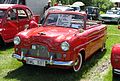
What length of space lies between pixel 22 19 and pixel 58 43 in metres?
4.62

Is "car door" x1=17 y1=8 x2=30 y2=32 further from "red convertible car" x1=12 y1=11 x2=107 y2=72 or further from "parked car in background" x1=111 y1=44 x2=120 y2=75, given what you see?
"parked car in background" x1=111 y1=44 x2=120 y2=75

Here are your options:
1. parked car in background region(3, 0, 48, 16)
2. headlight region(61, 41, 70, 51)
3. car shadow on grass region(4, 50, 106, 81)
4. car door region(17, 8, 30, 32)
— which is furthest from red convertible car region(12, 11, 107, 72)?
parked car in background region(3, 0, 48, 16)

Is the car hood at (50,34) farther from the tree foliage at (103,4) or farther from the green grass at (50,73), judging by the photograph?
the tree foliage at (103,4)

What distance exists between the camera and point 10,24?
10.3 meters

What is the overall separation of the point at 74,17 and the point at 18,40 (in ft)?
5.96

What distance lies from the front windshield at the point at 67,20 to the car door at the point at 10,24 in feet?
7.65

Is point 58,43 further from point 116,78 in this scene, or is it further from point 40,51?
point 116,78

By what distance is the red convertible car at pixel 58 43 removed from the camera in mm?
6832

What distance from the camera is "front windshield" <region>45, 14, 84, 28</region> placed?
318 inches

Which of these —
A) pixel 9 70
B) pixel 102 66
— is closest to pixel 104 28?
pixel 102 66

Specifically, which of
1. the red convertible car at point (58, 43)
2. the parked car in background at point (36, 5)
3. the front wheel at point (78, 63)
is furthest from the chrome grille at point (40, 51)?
the parked car in background at point (36, 5)

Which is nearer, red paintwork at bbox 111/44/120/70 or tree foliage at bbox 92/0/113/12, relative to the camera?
red paintwork at bbox 111/44/120/70

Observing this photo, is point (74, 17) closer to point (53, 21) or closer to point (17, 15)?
point (53, 21)

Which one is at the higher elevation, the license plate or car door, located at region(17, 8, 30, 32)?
car door, located at region(17, 8, 30, 32)
